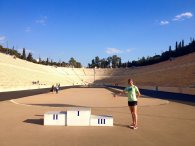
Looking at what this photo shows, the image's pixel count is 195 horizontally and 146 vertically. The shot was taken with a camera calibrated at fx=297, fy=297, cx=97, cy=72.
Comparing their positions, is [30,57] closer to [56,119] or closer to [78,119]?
[56,119]

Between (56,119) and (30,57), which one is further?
(30,57)

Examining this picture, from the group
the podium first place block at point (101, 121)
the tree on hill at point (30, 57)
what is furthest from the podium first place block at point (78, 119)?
the tree on hill at point (30, 57)

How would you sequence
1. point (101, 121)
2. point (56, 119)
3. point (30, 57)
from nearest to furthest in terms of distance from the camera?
point (56, 119), point (101, 121), point (30, 57)

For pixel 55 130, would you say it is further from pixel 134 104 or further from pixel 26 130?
pixel 134 104

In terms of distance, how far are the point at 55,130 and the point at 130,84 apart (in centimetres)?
338

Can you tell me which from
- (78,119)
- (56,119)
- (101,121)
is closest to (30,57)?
(56,119)

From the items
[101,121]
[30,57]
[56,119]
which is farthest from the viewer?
[30,57]

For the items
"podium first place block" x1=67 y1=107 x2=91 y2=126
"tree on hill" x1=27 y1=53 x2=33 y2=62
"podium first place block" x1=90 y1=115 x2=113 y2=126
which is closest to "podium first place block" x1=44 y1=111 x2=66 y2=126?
"podium first place block" x1=67 y1=107 x2=91 y2=126

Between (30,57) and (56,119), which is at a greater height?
(30,57)

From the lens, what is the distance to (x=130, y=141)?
8.53 meters

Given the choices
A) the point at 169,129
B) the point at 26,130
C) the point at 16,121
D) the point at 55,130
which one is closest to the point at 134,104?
the point at 169,129

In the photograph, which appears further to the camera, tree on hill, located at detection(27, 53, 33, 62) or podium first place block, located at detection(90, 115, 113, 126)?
tree on hill, located at detection(27, 53, 33, 62)

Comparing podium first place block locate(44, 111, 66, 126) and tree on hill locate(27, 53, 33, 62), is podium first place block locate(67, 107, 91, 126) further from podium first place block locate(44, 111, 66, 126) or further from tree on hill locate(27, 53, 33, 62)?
tree on hill locate(27, 53, 33, 62)

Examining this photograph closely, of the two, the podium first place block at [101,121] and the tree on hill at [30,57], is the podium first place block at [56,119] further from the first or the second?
the tree on hill at [30,57]
